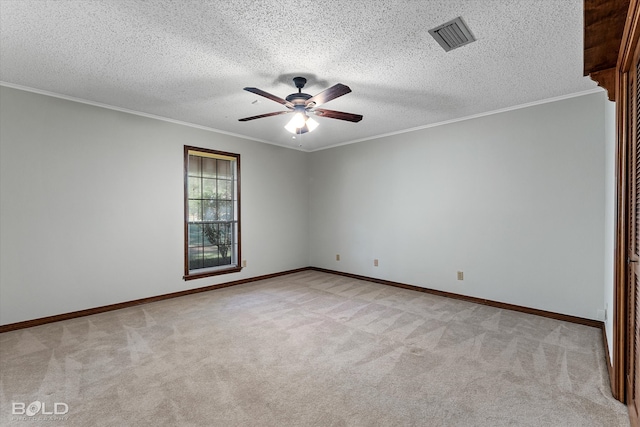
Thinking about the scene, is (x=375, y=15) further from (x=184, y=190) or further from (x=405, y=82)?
(x=184, y=190)

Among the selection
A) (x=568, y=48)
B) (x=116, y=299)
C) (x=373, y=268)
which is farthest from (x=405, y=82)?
(x=116, y=299)

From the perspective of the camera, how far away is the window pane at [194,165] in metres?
4.86

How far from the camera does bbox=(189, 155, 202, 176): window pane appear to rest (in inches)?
191

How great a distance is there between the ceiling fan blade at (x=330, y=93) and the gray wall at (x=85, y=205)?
2705 millimetres

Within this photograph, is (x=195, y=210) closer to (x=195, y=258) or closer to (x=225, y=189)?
(x=225, y=189)

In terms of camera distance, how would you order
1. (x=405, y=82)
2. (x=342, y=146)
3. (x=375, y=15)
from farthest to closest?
(x=342, y=146), (x=405, y=82), (x=375, y=15)

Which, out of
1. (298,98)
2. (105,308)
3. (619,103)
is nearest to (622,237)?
(619,103)

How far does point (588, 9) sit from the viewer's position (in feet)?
5.09

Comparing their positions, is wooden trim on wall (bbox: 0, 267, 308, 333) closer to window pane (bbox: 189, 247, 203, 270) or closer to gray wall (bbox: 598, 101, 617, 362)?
window pane (bbox: 189, 247, 203, 270)

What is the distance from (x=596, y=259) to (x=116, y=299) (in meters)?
5.81

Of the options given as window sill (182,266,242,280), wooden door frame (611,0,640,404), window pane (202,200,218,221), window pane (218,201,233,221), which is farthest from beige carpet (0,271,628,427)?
window pane (218,201,233,221)

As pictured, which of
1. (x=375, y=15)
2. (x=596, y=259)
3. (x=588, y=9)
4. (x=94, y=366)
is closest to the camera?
(x=588, y=9)

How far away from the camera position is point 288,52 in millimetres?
2568

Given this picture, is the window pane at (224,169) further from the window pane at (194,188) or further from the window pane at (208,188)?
the window pane at (194,188)
